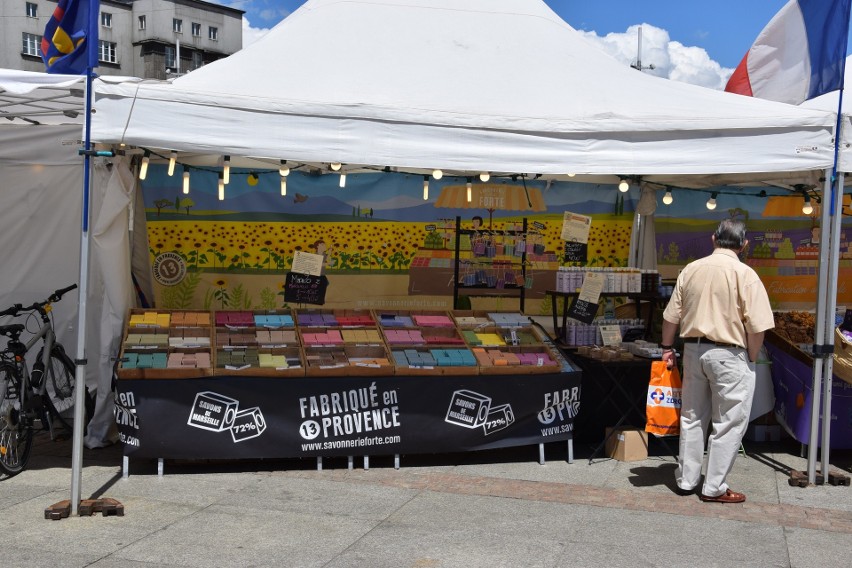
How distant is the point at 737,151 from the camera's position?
6113 millimetres

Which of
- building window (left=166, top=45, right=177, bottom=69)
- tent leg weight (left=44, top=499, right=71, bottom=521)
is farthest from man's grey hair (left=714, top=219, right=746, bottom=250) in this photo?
building window (left=166, top=45, right=177, bottom=69)

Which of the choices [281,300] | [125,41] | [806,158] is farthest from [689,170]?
[125,41]

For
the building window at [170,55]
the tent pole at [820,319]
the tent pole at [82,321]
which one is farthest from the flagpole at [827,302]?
the building window at [170,55]

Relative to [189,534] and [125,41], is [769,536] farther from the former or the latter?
[125,41]

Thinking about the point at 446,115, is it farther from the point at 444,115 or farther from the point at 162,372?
the point at 162,372

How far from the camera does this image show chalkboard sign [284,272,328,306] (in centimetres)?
845

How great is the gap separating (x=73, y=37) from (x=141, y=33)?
54.7 metres

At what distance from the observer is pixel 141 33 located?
55.6m

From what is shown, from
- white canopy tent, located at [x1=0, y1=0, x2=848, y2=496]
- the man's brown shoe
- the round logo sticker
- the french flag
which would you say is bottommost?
the man's brown shoe

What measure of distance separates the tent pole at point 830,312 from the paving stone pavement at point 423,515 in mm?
347

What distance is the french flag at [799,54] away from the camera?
20.0 feet

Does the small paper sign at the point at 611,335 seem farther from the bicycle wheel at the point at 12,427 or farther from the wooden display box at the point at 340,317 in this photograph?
the bicycle wheel at the point at 12,427

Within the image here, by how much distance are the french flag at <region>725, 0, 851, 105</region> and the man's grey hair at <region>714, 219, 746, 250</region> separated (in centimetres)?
126

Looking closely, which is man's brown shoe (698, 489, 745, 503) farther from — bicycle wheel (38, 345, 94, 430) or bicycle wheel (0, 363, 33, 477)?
bicycle wheel (38, 345, 94, 430)
